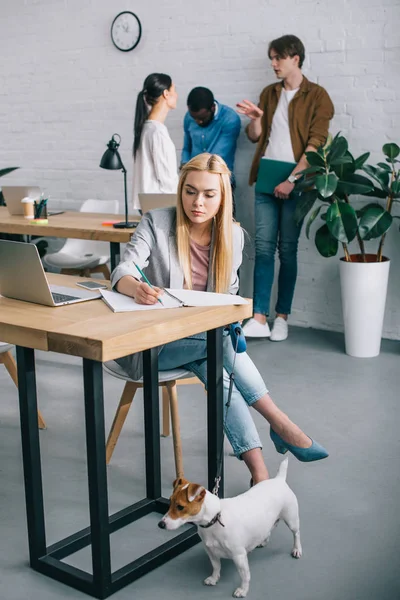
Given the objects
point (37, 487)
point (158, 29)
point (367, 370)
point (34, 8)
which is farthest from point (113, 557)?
point (34, 8)

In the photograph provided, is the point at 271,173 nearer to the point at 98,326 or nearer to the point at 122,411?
the point at 122,411

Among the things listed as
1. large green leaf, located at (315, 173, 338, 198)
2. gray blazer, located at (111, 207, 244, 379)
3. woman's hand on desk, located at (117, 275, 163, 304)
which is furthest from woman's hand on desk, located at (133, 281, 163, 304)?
large green leaf, located at (315, 173, 338, 198)

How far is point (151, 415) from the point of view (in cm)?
220

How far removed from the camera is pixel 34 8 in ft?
18.6

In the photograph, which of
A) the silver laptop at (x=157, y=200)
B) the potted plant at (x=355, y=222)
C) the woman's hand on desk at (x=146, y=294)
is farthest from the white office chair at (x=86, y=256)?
the woman's hand on desk at (x=146, y=294)

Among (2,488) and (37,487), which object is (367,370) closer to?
(2,488)

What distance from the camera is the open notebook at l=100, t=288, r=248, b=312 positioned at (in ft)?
6.59

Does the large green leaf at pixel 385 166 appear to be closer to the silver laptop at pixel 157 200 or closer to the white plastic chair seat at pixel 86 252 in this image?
the silver laptop at pixel 157 200

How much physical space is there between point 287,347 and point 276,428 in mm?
2006

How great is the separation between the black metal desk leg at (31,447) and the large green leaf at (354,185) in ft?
7.99

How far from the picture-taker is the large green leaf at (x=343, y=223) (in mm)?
3840

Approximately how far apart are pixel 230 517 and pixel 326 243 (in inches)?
92.5

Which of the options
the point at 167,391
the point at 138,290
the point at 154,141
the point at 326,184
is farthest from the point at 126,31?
the point at 138,290

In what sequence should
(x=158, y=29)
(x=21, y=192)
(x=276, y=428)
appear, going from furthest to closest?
(x=158, y=29) → (x=21, y=192) → (x=276, y=428)
